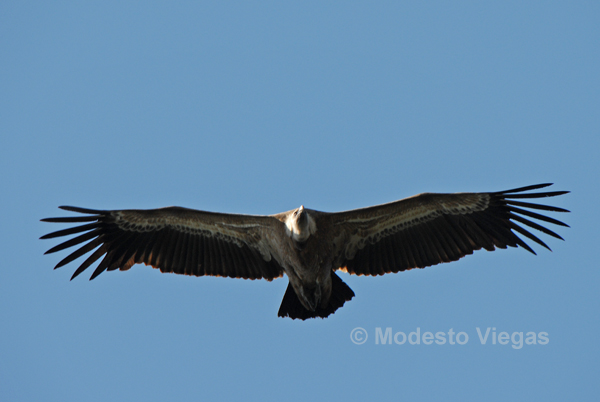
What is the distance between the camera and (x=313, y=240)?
33.8 feet

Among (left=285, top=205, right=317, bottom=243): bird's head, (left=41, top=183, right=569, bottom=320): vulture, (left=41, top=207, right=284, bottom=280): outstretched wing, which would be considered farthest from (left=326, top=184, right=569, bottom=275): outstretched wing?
(left=41, top=207, right=284, bottom=280): outstretched wing

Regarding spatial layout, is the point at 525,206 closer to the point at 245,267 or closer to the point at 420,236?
the point at 420,236

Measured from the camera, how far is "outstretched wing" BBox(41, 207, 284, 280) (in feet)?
35.1

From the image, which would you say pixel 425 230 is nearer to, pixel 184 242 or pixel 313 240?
pixel 313 240

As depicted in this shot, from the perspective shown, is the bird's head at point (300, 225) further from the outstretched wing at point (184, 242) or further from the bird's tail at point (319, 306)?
the bird's tail at point (319, 306)

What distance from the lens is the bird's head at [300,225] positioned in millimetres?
9883

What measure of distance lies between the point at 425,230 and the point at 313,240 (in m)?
2.00

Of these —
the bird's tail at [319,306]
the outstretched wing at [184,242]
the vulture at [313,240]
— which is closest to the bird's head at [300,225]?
the vulture at [313,240]

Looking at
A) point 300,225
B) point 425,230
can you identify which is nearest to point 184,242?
point 300,225

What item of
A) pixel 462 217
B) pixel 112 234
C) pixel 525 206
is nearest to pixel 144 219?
pixel 112 234

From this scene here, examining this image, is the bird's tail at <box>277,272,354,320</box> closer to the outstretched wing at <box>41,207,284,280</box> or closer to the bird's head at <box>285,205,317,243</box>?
the outstretched wing at <box>41,207,284,280</box>

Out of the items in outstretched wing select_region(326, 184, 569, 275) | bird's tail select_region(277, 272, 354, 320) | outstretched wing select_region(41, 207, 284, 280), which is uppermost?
outstretched wing select_region(326, 184, 569, 275)

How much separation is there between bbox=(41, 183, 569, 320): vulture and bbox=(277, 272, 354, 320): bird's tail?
0.05 feet

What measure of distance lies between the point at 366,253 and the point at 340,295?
87 centimetres
